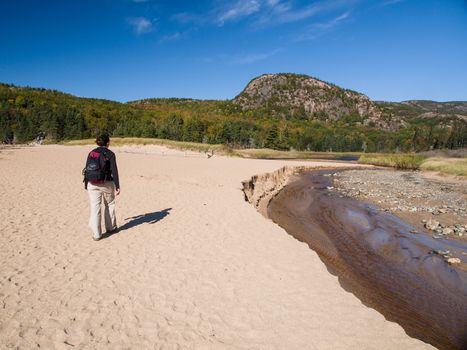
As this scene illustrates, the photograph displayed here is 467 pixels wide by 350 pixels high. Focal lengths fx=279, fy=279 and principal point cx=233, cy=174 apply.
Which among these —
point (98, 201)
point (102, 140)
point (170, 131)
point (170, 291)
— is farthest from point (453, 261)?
point (170, 131)

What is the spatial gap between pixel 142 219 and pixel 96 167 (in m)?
3.48

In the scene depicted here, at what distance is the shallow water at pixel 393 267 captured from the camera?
632cm

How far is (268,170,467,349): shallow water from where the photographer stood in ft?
20.7

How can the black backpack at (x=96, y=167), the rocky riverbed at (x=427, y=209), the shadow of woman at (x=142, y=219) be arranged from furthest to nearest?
the rocky riverbed at (x=427, y=209), the shadow of woman at (x=142, y=219), the black backpack at (x=96, y=167)

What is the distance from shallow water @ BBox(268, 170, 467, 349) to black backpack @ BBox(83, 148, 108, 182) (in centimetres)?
721

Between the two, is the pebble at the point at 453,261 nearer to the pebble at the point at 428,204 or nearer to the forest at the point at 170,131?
the pebble at the point at 428,204

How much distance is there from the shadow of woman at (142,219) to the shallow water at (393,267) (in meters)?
5.57

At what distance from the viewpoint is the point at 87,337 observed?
14.1 feet

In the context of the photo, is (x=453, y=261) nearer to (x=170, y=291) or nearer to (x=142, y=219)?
(x=170, y=291)

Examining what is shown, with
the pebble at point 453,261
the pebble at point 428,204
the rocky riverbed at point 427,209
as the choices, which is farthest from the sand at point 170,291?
the pebble at point 428,204

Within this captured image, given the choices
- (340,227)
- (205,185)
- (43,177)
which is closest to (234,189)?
(205,185)

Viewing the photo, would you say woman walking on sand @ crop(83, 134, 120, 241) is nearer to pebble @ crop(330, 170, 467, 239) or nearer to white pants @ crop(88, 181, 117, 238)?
white pants @ crop(88, 181, 117, 238)

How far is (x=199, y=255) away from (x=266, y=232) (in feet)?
10.1

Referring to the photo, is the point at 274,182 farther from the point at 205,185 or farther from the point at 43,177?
the point at 43,177
